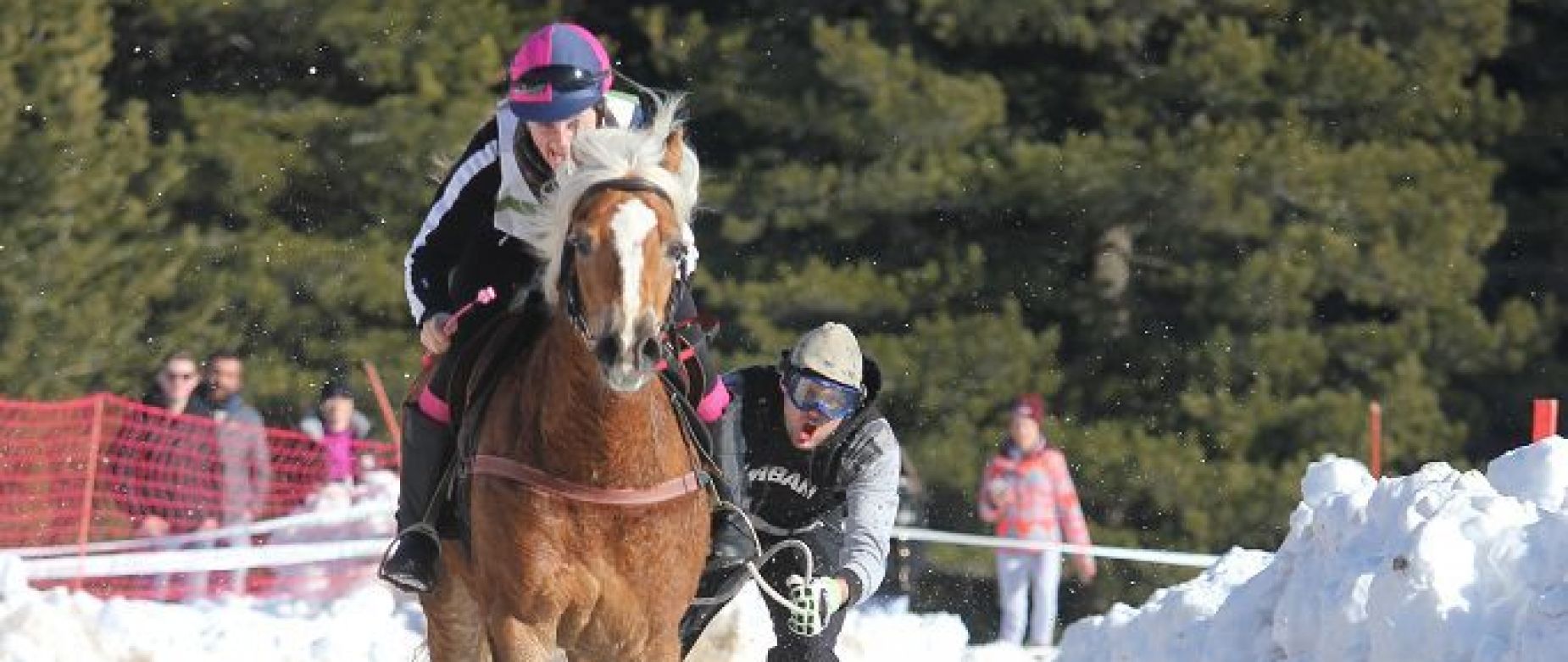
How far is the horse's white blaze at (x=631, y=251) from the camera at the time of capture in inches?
251

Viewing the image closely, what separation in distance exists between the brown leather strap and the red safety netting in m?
7.61

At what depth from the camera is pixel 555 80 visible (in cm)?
743

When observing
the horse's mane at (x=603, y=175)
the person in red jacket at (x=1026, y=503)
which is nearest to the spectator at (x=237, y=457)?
the person in red jacket at (x=1026, y=503)

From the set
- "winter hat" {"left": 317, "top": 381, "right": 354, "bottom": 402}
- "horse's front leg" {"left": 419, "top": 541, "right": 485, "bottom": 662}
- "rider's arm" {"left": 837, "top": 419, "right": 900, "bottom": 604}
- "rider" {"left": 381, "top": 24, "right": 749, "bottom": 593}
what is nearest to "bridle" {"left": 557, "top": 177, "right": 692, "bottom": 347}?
"rider" {"left": 381, "top": 24, "right": 749, "bottom": 593}

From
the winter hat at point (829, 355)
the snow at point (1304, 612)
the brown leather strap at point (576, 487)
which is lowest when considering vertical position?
the snow at point (1304, 612)

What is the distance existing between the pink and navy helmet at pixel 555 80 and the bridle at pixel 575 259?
0.70m

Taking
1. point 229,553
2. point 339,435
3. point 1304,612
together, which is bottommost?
point 339,435

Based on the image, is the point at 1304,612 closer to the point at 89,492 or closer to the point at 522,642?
the point at 522,642

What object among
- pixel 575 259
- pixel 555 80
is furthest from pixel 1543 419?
pixel 575 259

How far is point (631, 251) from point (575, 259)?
0.68 feet

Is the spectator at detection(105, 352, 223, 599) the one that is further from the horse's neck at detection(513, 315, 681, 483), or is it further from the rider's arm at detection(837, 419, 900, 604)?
the horse's neck at detection(513, 315, 681, 483)

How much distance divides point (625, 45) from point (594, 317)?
20513mm

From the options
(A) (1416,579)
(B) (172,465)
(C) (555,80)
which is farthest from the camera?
(B) (172,465)

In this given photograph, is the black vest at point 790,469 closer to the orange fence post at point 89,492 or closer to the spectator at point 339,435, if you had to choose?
the orange fence post at point 89,492
